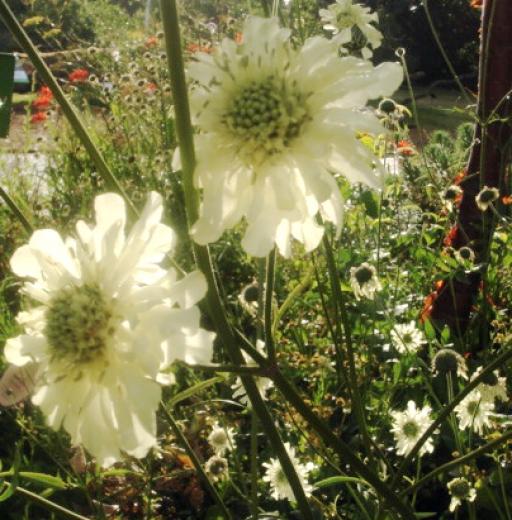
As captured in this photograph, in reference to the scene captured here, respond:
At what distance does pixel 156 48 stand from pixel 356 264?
100 inches

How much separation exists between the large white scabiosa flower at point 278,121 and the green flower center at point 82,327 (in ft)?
0.53

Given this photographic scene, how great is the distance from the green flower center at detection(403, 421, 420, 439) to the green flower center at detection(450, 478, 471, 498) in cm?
26

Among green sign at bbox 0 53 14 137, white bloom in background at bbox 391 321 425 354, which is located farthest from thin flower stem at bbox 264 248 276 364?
white bloom in background at bbox 391 321 425 354

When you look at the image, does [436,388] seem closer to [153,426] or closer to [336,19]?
[336,19]

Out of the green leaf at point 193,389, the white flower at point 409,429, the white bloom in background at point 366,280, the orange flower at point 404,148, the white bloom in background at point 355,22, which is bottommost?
the white flower at point 409,429

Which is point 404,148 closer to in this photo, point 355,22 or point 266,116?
point 355,22

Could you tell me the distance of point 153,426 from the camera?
0.67 metres

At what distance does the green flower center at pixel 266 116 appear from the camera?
2.48 ft

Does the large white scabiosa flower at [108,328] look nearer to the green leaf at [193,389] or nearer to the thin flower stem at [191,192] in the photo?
the thin flower stem at [191,192]

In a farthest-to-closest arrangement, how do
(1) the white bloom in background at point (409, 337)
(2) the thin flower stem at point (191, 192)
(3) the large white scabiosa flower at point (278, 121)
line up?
Result: (1) the white bloom in background at point (409, 337) → (3) the large white scabiosa flower at point (278, 121) → (2) the thin flower stem at point (191, 192)

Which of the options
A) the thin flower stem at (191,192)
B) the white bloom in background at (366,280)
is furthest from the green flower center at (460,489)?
the thin flower stem at (191,192)

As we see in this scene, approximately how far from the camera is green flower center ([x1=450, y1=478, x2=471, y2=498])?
4.34ft

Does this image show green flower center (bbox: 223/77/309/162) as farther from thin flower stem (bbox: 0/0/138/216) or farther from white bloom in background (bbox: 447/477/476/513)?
white bloom in background (bbox: 447/477/476/513)

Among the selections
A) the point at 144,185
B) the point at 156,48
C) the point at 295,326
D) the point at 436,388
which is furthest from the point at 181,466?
the point at 156,48
